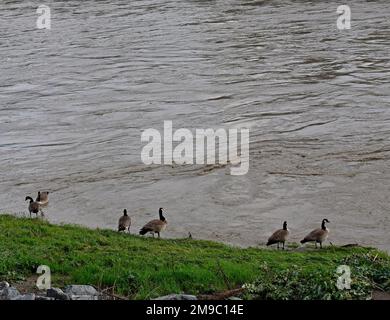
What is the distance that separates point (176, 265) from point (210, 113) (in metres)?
20.0

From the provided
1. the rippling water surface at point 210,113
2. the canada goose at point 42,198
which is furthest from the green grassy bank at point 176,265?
the canada goose at point 42,198

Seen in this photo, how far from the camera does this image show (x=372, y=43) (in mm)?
43219

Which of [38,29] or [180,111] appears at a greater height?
[38,29]

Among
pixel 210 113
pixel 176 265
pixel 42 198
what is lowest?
pixel 42 198

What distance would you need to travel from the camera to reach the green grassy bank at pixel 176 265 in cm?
1109

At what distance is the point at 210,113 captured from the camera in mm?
32625

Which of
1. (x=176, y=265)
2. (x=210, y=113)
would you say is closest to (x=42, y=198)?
(x=176, y=265)

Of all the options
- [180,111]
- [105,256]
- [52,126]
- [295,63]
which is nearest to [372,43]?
[295,63]

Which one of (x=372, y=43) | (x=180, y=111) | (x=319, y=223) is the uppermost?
(x=372, y=43)

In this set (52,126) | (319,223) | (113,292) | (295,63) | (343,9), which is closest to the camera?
(113,292)

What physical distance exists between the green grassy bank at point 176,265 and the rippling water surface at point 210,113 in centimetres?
354

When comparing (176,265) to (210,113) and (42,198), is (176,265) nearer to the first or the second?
(42,198)
